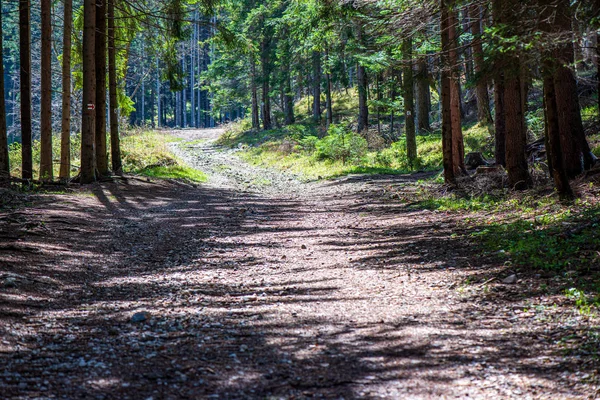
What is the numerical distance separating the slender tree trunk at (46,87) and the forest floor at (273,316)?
5441 millimetres

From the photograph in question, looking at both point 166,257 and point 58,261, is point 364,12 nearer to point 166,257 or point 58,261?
point 166,257

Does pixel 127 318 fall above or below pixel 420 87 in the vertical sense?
below

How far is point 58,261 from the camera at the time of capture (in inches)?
287

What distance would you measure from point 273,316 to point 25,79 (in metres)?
12.9

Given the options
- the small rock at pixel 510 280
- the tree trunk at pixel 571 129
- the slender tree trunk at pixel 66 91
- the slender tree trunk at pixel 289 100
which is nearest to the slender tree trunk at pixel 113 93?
the slender tree trunk at pixel 66 91

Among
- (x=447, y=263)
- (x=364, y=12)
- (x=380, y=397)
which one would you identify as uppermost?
(x=364, y=12)

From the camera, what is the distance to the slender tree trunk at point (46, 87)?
14930mm

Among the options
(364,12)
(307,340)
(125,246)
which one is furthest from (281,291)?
(364,12)

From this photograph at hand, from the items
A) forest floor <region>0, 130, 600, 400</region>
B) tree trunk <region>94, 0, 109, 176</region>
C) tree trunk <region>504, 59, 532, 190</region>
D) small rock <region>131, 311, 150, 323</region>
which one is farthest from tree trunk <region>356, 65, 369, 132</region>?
small rock <region>131, 311, 150, 323</region>

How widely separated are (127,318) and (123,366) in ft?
4.20

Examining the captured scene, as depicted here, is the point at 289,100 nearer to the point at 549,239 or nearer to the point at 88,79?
the point at 88,79

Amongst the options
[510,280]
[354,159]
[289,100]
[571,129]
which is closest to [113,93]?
[354,159]

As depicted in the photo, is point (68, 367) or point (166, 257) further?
point (166, 257)

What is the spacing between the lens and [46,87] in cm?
1516
